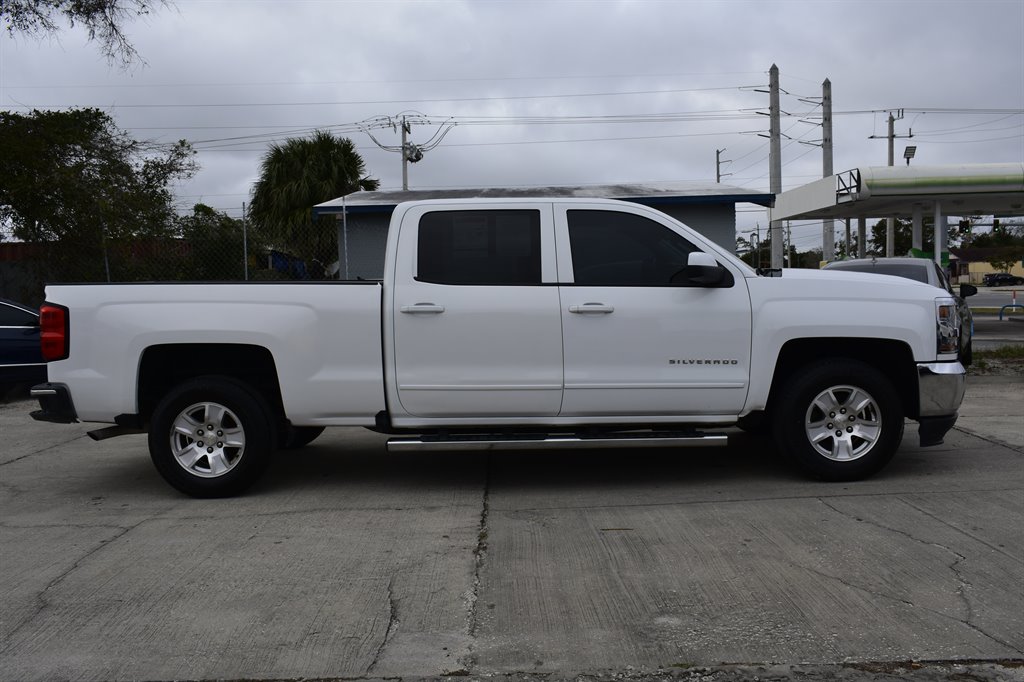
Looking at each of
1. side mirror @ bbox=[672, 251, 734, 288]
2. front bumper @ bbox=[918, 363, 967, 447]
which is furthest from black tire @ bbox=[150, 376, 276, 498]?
front bumper @ bbox=[918, 363, 967, 447]

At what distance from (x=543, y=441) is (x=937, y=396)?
2871 millimetres

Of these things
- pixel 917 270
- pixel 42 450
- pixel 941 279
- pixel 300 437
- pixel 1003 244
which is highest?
pixel 1003 244

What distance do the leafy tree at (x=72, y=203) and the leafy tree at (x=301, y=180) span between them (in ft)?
29.6

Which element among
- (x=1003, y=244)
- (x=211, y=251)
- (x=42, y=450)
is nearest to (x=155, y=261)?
(x=211, y=251)

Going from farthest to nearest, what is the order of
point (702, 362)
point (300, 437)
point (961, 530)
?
point (300, 437) → point (702, 362) → point (961, 530)

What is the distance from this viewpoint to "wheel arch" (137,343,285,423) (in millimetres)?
6734

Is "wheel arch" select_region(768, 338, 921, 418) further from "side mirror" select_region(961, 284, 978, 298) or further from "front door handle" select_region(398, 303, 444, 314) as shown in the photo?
"side mirror" select_region(961, 284, 978, 298)

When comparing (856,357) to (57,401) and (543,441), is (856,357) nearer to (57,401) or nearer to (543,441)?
(543,441)

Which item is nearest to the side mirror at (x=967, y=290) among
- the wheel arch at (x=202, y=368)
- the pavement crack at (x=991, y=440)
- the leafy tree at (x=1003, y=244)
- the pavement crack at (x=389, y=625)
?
the pavement crack at (x=991, y=440)

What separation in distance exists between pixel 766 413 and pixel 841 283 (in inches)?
43.1

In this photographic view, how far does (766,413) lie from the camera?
6.99 m

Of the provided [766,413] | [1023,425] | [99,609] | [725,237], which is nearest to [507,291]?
Result: [766,413]

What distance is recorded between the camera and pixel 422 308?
6.48 meters

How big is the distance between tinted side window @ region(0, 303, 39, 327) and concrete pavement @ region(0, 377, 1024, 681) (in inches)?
186
